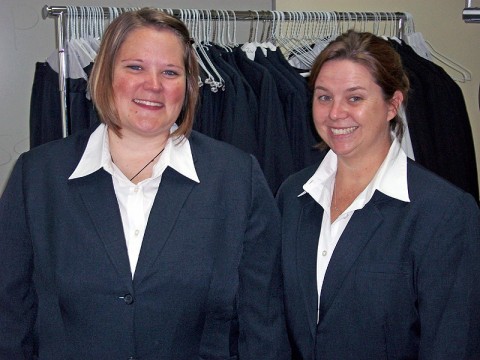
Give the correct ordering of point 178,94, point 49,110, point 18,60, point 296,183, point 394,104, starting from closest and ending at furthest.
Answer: point 178,94, point 394,104, point 296,183, point 49,110, point 18,60

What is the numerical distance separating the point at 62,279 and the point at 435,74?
154cm

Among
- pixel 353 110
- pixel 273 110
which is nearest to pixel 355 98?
pixel 353 110

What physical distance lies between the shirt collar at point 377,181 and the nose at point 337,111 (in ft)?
0.53

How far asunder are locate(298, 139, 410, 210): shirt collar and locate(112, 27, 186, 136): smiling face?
420mm

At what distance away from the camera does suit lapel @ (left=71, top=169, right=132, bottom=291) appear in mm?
1344

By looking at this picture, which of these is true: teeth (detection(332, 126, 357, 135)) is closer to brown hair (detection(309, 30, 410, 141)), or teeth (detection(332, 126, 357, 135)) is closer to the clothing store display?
brown hair (detection(309, 30, 410, 141))

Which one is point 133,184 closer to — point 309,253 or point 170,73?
point 170,73

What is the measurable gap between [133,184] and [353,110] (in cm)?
55

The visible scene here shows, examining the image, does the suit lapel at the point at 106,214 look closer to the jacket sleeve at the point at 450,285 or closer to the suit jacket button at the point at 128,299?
the suit jacket button at the point at 128,299

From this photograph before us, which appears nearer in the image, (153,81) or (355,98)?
(153,81)

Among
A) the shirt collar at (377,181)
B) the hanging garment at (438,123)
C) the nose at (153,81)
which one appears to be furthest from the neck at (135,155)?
the hanging garment at (438,123)

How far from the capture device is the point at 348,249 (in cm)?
144

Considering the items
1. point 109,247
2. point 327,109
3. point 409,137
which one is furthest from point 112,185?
point 409,137

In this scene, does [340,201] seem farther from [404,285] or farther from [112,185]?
[112,185]
